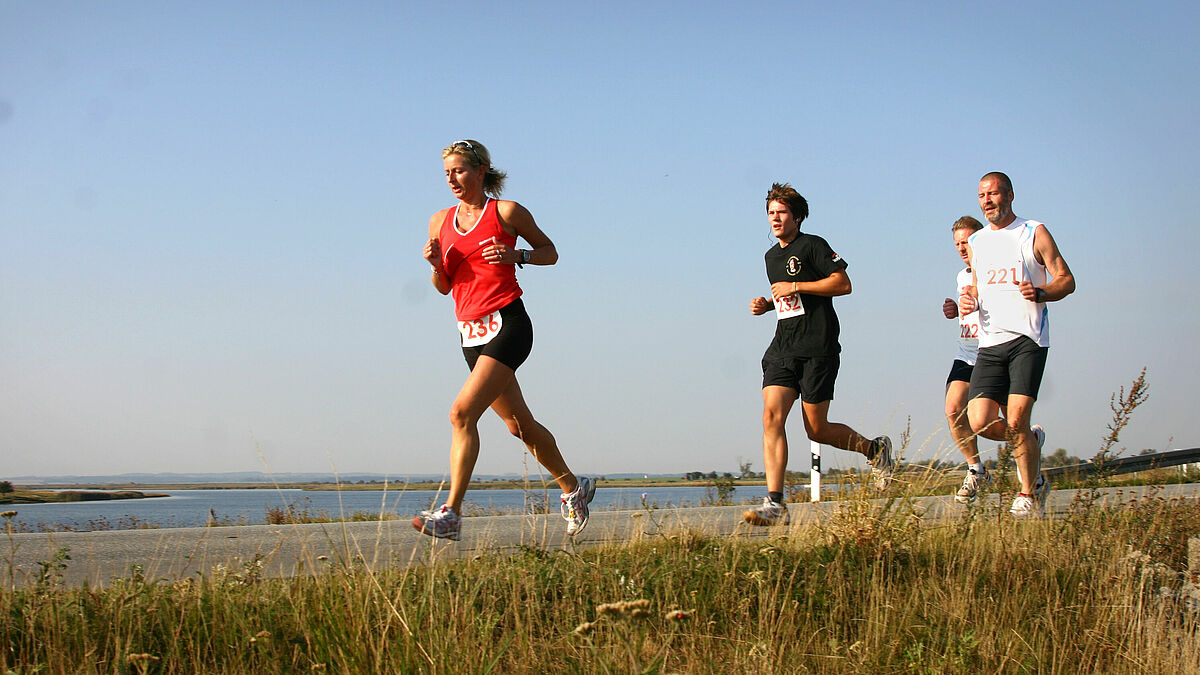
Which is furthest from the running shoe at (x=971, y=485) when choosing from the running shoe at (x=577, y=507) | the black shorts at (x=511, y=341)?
the black shorts at (x=511, y=341)

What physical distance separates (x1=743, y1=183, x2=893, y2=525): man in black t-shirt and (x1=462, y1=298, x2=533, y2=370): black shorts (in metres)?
1.85

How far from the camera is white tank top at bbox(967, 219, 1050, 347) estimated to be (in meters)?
7.06

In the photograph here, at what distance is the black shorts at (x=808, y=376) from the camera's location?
6.93 metres

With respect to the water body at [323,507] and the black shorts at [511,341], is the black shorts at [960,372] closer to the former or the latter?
the water body at [323,507]

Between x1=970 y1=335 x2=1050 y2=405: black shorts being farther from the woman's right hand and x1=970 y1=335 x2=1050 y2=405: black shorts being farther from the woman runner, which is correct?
the woman runner

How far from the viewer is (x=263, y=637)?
3.41 metres

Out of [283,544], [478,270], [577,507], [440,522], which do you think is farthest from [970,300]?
[283,544]

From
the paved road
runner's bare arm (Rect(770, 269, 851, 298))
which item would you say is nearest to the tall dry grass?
the paved road

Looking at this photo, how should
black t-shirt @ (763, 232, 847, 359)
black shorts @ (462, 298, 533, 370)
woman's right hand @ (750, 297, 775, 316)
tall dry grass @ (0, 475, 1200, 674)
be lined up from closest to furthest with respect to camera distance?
tall dry grass @ (0, 475, 1200, 674)
black shorts @ (462, 298, 533, 370)
black t-shirt @ (763, 232, 847, 359)
woman's right hand @ (750, 297, 775, 316)

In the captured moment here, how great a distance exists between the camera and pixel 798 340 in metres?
6.98

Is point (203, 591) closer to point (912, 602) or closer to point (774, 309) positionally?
point (912, 602)

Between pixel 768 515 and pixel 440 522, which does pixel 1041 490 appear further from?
pixel 440 522

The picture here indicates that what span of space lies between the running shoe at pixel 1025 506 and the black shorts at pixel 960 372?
1733mm

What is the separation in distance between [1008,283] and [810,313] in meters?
1.39
